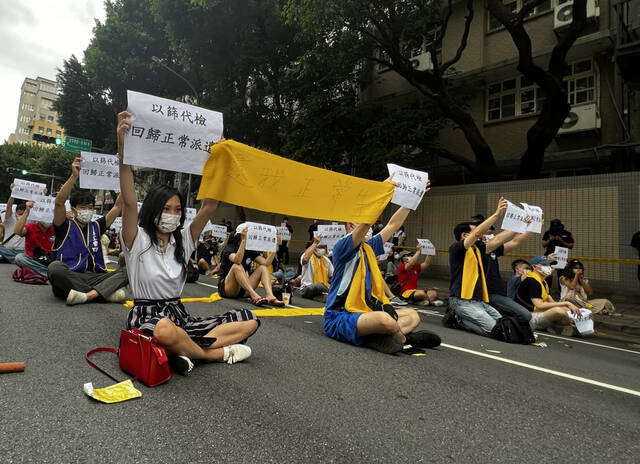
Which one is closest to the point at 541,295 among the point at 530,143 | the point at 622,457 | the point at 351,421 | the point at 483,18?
the point at 622,457

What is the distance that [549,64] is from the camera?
1322 centimetres

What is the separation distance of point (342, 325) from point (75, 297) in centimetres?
358

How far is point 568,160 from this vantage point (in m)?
16.2

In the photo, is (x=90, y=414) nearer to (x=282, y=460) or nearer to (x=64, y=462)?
(x=64, y=462)

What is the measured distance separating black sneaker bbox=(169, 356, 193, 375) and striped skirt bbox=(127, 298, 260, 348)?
0.24 meters

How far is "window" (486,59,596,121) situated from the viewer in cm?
1634

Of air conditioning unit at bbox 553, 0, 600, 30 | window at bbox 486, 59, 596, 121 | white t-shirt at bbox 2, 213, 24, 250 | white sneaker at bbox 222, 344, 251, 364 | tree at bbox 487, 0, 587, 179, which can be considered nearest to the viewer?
white sneaker at bbox 222, 344, 251, 364

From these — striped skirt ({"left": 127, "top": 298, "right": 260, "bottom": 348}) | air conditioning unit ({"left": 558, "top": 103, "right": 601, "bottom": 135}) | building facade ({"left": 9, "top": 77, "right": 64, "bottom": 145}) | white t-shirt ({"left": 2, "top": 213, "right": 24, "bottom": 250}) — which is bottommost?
striped skirt ({"left": 127, "top": 298, "right": 260, "bottom": 348})

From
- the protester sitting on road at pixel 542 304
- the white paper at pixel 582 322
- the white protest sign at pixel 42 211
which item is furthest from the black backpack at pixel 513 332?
the white protest sign at pixel 42 211

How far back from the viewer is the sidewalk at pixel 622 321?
7.57 meters

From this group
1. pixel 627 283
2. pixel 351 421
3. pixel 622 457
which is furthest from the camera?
pixel 627 283

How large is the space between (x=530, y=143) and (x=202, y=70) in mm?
17425

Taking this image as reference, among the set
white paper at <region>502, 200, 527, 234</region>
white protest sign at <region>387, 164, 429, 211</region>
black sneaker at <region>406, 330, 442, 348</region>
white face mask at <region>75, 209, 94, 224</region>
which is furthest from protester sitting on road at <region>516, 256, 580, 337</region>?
white face mask at <region>75, 209, 94, 224</region>

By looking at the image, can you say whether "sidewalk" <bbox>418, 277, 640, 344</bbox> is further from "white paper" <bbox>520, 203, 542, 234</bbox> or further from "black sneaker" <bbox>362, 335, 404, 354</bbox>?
"black sneaker" <bbox>362, 335, 404, 354</bbox>
